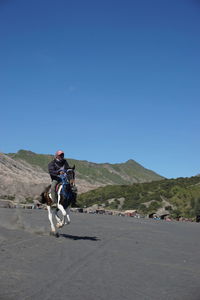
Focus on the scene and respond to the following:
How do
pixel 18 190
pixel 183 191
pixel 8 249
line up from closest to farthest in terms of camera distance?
pixel 8 249 < pixel 183 191 < pixel 18 190

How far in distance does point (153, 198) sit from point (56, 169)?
53.9m

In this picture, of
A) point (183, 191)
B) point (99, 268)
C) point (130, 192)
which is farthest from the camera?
point (130, 192)

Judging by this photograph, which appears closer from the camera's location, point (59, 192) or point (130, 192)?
point (59, 192)

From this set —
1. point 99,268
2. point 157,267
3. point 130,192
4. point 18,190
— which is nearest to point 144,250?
point 157,267

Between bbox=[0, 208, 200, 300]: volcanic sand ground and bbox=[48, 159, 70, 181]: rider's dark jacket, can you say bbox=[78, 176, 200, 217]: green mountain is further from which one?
bbox=[0, 208, 200, 300]: volcanic sand ground

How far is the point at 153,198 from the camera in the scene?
2650 inches

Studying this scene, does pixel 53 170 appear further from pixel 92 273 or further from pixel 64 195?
pixel 92 273

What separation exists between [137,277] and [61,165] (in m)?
7.90

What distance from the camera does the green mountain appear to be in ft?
195

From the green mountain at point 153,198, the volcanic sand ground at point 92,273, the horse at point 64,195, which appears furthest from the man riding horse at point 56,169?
the green mountain at point 153,198

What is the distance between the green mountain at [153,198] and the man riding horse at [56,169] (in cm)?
4044

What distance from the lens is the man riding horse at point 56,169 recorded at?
14367 millimetres

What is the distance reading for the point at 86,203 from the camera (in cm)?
7919

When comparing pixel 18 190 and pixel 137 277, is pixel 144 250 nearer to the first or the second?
pixel 137 277
